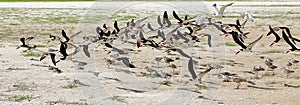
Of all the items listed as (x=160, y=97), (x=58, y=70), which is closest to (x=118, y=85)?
(x=160, y=97)

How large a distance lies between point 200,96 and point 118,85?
2.33 m

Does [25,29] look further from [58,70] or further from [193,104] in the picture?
[193,104]

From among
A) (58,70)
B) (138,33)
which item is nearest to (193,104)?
(58,70)

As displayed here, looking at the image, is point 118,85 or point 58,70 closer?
point 118,85

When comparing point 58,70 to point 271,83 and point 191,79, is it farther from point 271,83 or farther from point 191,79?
point 271,83

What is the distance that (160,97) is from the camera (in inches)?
428

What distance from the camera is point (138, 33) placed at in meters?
20.9

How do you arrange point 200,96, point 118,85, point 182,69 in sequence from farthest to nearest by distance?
point 182,69, point 118,85, point 200,96

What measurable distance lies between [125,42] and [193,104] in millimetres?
11191

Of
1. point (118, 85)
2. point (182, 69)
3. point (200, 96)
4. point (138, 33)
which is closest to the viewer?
point (200, 96)

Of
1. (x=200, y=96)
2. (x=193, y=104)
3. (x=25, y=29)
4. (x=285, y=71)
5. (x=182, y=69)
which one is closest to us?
(x=193, y=104)

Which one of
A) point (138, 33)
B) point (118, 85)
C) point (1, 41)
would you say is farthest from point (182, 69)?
point (1, 41)

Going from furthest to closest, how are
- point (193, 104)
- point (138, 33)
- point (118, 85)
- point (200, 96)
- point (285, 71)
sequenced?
1. point (138, 33)
2. point (285, 71)
3. point (118, 85)
4. point (200, 96)
5. point (193, 104)

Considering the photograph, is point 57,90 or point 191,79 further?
point 191,79
